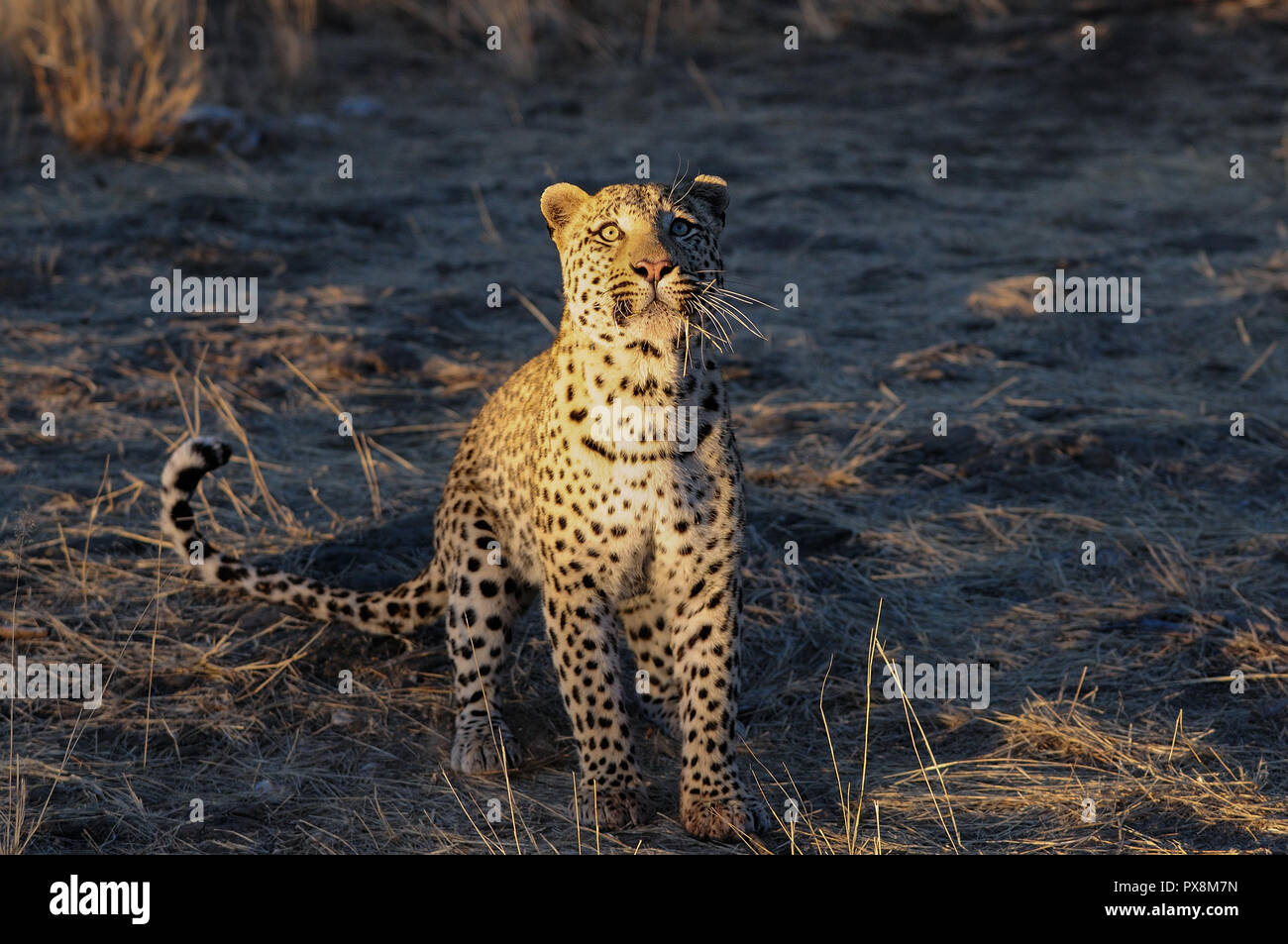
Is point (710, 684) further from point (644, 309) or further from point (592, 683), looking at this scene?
point (644, 309)

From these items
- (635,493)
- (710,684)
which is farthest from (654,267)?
(710,684)

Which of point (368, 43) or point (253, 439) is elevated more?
point (368, 43)

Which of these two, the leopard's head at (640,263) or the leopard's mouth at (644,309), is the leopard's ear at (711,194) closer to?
the leopard's head at (640,263)

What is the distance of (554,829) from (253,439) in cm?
397

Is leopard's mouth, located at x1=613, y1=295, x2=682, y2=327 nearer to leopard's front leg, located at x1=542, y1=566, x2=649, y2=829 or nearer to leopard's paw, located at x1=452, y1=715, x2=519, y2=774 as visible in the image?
leopard's front leg, located at x1=542, y1=566, x2=649, y2=829

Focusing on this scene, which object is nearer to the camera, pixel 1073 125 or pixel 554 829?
pixel 554 829

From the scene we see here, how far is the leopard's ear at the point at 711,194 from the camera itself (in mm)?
5320

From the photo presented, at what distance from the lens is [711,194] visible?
5398mm

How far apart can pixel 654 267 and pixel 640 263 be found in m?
0.05

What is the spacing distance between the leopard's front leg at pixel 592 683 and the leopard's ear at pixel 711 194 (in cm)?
135

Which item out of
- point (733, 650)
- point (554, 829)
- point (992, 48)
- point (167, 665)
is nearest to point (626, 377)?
point (733, 650)

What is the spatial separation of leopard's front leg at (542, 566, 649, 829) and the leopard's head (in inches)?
34.2

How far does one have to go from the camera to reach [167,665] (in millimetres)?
5891

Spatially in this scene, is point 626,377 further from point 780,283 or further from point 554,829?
point 780,283
